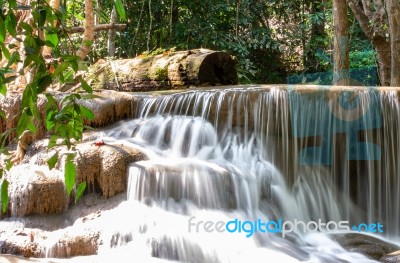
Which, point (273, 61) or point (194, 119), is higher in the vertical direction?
point (273, 61)

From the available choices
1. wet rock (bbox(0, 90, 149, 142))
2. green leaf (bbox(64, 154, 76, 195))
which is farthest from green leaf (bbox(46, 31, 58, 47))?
wet rock (bbox(0, 90, 149, 142))

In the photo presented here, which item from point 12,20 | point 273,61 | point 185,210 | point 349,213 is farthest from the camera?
point 273,61

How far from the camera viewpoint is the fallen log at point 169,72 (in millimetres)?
8672

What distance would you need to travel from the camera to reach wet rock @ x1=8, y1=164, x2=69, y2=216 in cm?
501

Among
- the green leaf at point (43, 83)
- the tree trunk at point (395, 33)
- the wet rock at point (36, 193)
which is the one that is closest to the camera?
the green leaf at point (43, 83)

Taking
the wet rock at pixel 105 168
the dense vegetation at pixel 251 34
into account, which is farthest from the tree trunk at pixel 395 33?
the wet rock at pixel 105 168

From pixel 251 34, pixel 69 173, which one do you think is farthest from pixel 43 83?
pixel 251 34

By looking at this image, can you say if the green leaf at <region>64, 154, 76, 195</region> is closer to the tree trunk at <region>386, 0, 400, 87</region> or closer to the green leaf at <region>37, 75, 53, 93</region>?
the green leaf at <region>37, 75, 53, 93</region>

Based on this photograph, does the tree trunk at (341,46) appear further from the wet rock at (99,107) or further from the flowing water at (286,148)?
the wet rock at (99,107)

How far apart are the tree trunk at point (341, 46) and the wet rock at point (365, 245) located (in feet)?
14.6

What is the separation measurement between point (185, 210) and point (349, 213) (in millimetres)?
2268

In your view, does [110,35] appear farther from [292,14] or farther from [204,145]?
[204,145]

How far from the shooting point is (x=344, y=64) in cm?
907

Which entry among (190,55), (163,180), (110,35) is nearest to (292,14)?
(110,35)
